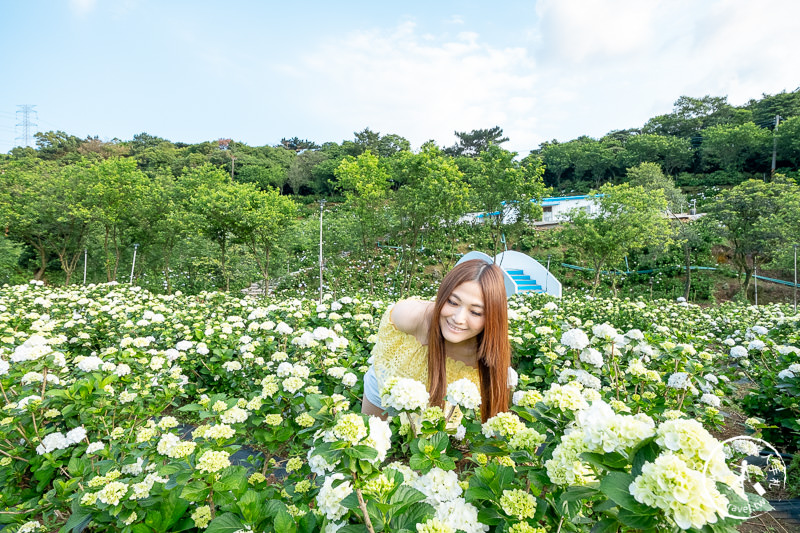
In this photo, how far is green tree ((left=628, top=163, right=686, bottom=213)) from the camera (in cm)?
2235

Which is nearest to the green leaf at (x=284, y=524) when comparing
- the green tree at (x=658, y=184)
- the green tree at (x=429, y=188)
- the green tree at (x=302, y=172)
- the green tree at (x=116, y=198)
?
the green tree at (x=429, y=188)

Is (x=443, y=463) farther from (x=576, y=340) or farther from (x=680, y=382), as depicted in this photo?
(x=680, y=382)

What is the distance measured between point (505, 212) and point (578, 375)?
11.2 meters

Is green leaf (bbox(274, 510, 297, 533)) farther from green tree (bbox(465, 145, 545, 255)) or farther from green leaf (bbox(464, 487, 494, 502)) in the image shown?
green tree (bbox(465, 145, 545, 255))

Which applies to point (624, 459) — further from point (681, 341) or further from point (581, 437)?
point (681, 341)

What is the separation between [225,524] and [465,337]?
1236mm

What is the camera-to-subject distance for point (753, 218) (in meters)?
13.9

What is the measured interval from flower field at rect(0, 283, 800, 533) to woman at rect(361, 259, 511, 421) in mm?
168

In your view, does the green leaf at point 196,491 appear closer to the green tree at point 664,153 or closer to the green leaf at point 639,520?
the green leaf at point 639,520

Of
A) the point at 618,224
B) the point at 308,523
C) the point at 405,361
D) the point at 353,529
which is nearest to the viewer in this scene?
the point at 353,529

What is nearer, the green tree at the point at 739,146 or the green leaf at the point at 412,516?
the green leaf at the point at 412,516

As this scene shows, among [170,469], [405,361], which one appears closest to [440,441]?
[170,469]

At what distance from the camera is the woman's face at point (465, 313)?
180 cm

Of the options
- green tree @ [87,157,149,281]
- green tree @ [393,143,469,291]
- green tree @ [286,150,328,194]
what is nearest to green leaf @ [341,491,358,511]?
green tree @ [393,143,469,291]
